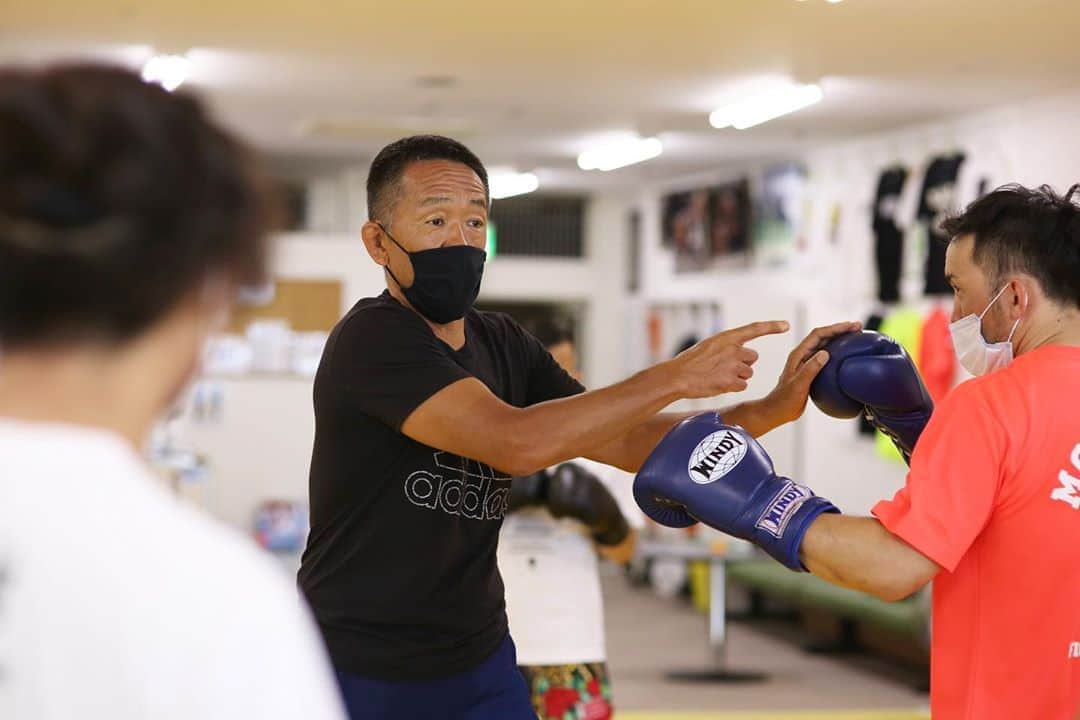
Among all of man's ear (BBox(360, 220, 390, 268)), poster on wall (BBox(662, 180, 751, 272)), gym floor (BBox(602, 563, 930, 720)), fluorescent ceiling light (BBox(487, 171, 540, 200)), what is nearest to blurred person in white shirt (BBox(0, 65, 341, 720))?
man's ear (BBox(360, 220, 390, 268))

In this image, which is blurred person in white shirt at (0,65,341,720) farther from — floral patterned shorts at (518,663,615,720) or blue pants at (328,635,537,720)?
floral patterned shorts at (518,663,615,720)

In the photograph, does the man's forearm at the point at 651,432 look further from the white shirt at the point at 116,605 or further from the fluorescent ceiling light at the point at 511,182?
the fluorescent ceiling light at the point at 511,182

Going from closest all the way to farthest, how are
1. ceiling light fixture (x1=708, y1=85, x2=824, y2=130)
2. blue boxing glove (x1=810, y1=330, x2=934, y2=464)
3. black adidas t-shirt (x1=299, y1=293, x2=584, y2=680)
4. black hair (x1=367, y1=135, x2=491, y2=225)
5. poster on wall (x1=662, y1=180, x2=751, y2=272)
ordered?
black adidas t-shirt (x1=299, y1=293, x2=584, y2=680) → blue boxing glove (x1=810, y1=330, x2=934, y2=464) → black hair (x1=367, y1=135, x2=491, y2=225) → ceiling light fixture (x1=708, y1=85, x2=824, y2=130) → poster on wall (x1=662, y1=180, x2=751, y2=272)

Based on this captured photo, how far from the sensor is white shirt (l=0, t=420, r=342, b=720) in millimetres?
921

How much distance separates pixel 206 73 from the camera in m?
8.37

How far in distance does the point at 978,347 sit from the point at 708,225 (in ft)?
33.1

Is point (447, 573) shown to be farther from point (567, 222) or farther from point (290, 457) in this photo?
point (567, 222)

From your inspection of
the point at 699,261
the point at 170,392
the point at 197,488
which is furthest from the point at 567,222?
the point at 170,392

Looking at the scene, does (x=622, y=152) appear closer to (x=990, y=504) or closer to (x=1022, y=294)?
(x=1022, y=294)

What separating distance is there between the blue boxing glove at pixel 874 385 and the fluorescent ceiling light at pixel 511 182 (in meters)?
8.99

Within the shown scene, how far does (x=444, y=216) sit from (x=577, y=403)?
0.59 m

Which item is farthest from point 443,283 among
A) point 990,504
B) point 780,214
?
point 780,214

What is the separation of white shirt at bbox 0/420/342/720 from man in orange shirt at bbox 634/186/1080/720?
140 centimetres

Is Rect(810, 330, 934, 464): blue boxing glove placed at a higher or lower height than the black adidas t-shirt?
higher
